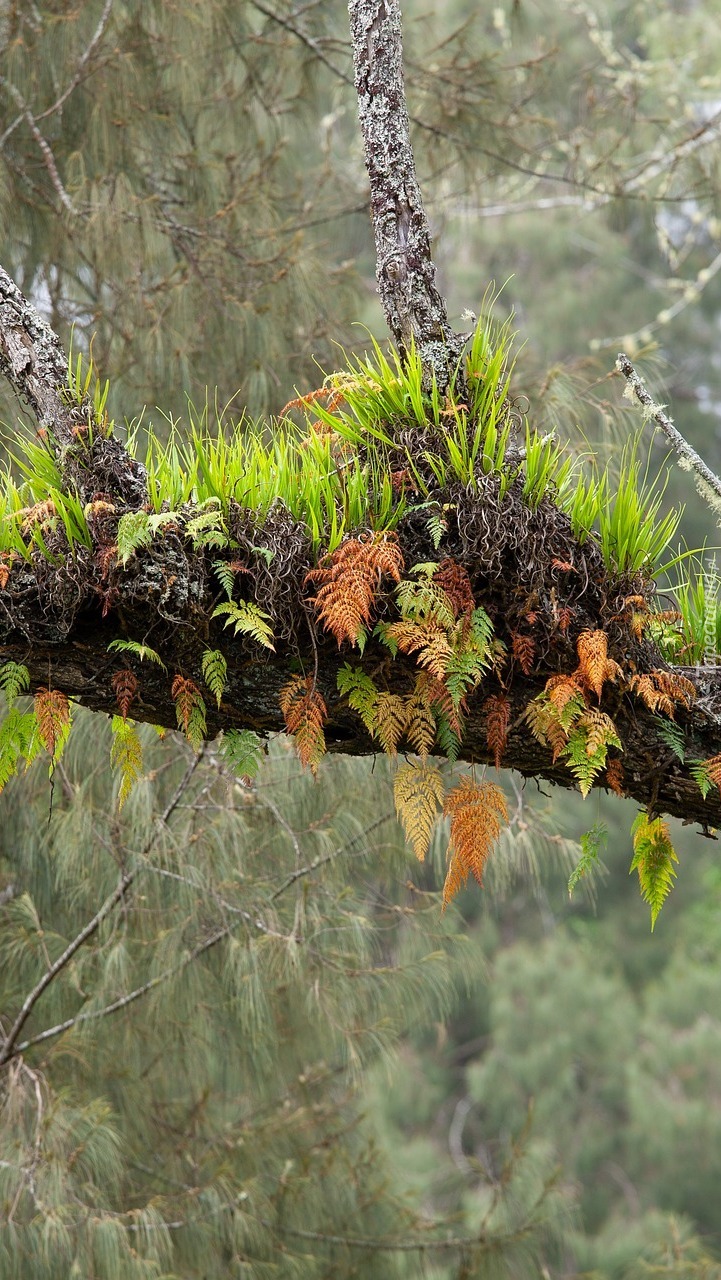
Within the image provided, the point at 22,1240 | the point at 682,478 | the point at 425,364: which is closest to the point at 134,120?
the point at 425,364

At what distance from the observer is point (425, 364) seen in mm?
2383

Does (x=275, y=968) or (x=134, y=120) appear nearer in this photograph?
(x=275, y=968)

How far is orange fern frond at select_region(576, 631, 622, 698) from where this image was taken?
2141mm

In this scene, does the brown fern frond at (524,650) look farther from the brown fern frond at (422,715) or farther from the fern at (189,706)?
the fern at (189,706)

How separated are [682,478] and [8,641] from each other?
1224 cm

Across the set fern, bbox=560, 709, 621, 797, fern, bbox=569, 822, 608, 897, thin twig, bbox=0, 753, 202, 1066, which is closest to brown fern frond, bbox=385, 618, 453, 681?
fern, bbox=560, 709, 621, 797

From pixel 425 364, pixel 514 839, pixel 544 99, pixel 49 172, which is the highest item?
pixel 544 99

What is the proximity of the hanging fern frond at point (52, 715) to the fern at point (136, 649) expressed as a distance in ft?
0.42

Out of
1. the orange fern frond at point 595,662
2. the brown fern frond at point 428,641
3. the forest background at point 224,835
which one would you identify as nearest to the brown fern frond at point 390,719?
the brown fern frond at point 428,641

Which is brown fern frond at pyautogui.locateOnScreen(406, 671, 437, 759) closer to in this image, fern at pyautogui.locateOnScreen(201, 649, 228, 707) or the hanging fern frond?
fern at pyautogui.locateOnScreen(201, 649, 228, 707)

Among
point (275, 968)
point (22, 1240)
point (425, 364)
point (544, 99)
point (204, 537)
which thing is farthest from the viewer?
point (544, 99)

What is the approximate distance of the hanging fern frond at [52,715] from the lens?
6.98 feet

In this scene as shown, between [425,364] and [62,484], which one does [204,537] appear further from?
[425,364]

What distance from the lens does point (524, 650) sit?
2.22 metres
